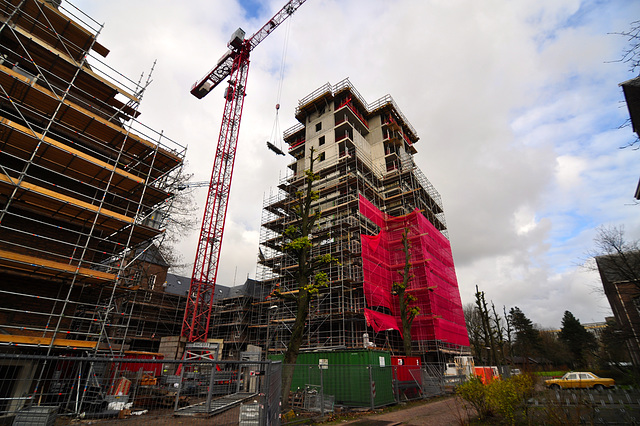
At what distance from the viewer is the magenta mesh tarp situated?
79.7 feet

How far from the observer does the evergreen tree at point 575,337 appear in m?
45.6

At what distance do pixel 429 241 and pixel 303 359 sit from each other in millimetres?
17987

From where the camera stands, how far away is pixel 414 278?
26.9 meters

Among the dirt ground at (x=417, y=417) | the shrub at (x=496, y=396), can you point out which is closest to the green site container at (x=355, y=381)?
the dirt ground at (x=417, y=417)

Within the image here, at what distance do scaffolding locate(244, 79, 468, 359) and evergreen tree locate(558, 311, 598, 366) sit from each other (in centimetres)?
2923

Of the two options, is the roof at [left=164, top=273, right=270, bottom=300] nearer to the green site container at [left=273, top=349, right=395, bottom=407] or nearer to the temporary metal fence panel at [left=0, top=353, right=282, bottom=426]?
the green site container at [left=273, top=349, right=395, bottom=407]

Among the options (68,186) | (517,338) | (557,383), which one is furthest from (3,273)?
(517,338)

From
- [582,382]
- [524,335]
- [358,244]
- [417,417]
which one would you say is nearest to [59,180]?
[417,417]

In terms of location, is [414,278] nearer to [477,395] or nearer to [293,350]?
[293,350]

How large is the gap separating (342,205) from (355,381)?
52.9 feet

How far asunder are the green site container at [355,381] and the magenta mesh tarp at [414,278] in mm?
7489

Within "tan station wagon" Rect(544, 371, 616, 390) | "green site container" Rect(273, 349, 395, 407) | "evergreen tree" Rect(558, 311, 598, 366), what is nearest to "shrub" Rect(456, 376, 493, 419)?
"green site container" Rect(273, 349, 395, 407)

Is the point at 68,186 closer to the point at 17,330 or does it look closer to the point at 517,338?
the point at 17,330

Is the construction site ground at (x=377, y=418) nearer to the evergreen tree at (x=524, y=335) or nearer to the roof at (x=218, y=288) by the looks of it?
the roof at (x=218, y=288)
